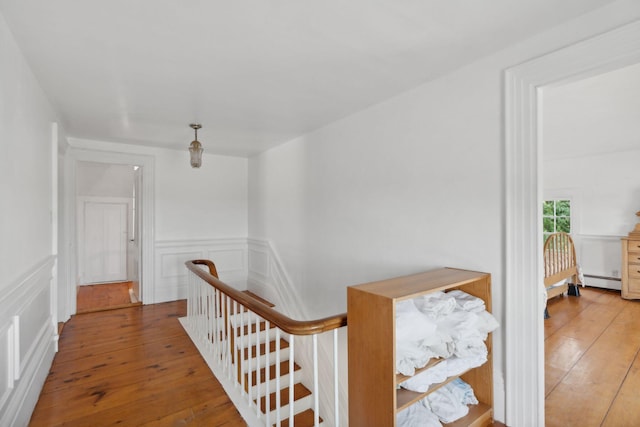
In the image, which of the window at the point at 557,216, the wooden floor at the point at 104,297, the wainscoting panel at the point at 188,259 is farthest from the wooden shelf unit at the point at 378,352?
the window at the point at 557,216

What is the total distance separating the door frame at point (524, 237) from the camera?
155cm

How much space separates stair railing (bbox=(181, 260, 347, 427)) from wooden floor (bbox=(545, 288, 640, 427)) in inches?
56.0

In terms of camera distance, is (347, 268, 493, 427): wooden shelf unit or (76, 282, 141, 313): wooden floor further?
(76, 282, 141, 313): wooden floor

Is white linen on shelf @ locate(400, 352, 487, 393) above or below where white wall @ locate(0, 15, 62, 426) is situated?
below

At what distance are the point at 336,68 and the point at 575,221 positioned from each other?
5.39m

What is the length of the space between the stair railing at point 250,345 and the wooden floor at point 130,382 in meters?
0.09

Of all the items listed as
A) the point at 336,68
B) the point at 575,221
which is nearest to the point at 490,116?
the point at 336,68

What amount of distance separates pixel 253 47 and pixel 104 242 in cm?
585

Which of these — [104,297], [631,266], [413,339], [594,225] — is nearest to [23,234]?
[413,339]

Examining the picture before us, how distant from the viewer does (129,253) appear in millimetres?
6039

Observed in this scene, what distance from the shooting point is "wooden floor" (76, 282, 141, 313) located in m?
4.09

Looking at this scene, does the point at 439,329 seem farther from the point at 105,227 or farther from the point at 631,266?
the point at 105,227

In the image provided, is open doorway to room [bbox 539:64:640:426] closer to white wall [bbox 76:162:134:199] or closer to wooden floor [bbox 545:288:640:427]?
wooden floor [bbox 545:288:640:427]

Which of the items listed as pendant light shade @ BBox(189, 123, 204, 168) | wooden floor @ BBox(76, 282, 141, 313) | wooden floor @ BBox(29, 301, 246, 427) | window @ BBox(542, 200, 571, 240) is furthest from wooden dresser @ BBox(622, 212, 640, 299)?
wooden floor @ BBox(76, 282, 141, 313)
